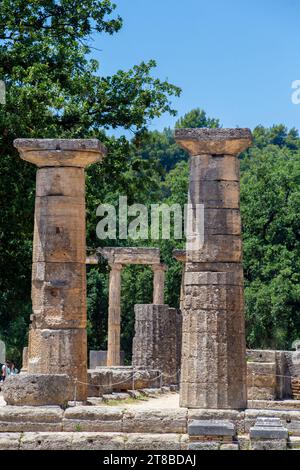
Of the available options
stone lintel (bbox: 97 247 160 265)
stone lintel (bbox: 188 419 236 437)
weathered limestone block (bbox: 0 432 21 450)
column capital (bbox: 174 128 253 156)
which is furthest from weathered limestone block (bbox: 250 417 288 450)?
stone lintel (bbox: 97 247 160 265)

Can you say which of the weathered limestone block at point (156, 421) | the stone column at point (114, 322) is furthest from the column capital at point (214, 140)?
the stone column at point (114, 322)

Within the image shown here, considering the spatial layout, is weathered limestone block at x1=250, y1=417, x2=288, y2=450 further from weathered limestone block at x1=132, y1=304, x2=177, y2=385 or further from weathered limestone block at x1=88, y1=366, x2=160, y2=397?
weathered limestone block at x1=132, y1=304, x2=177, y2=385

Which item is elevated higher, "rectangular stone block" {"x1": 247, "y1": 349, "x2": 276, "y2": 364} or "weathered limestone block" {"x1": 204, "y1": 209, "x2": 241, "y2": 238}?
"weathered limestone block" {"x1": 204, "y1": 209, "x2": 241, "y2": 238}

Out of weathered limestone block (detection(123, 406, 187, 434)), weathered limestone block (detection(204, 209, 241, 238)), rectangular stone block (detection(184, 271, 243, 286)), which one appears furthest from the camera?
weathered limestone block (detection(204, 209, 241, 238))

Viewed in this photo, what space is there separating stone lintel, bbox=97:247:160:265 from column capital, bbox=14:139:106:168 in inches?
595

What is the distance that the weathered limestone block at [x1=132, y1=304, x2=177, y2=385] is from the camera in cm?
3491

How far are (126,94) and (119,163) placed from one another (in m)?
1.96

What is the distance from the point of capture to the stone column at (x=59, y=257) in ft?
72.3

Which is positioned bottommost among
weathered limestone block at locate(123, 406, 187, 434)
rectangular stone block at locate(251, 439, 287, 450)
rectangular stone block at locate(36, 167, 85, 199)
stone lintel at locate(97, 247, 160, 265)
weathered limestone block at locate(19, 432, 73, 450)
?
weathered limestone block at locate(19, 432, 73, 450)

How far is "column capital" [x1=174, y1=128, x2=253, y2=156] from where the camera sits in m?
20.8

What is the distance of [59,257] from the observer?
2225cm

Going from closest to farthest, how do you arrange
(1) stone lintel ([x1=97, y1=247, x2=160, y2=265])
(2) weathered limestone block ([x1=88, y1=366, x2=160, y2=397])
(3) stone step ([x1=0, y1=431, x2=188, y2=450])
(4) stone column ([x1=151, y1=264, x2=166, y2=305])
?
(3) stone step ([x1=0, y1=431, x2=188, y2=450])
(2) weathered limestone block ([x1=88, y1=366, x2=160, y2=397])
(1) stone lintel ([x1=97, y1=247, x2=160, y2=265])
(4) stone column ([x1=151, y1=264, x2=166, y2=305])

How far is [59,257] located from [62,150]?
82.2 inches

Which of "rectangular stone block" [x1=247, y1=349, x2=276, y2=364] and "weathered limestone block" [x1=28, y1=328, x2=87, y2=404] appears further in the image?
"rectangular stone block" [x1=247, y1=349, x2=276, y2=364]
